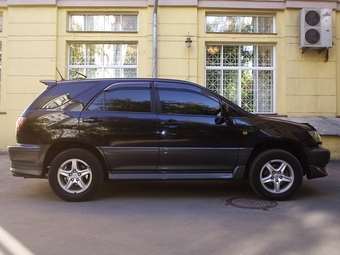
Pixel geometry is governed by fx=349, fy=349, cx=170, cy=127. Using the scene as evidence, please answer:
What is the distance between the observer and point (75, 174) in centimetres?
529

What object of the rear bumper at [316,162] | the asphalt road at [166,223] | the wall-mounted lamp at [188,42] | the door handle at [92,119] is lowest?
the asphalt road at [166,223]

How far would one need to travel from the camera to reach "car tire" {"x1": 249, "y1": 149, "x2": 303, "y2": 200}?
535cm

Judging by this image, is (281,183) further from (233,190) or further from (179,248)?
(179,248)

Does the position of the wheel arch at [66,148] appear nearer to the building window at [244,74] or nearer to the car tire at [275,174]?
the car tire at [275,174]

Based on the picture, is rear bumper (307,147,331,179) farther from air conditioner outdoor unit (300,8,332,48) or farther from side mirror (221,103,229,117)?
air conditioner outdoor unit (300,8,332,48)

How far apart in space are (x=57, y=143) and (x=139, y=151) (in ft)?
4.15

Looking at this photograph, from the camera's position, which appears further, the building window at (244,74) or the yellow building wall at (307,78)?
the building window at (244,74)

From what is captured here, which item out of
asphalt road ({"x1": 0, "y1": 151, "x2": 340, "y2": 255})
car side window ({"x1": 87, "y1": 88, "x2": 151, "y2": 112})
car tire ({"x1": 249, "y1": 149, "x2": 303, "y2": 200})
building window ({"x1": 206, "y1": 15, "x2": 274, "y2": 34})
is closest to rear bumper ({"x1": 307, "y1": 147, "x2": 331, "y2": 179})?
car tire ({"x1": 249, "y1": 149, "x2": 303, "y2": 200})

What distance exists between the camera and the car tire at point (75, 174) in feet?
17.2

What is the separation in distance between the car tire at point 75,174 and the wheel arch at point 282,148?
2361mm

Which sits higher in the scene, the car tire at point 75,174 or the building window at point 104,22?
the building window at point 104,22

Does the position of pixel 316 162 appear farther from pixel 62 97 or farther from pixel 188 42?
pixel 188 42

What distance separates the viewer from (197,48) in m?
10.4

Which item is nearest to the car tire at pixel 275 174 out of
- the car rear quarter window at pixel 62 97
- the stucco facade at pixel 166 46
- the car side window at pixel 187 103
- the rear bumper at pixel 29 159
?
the car side window at pixel 187 103
